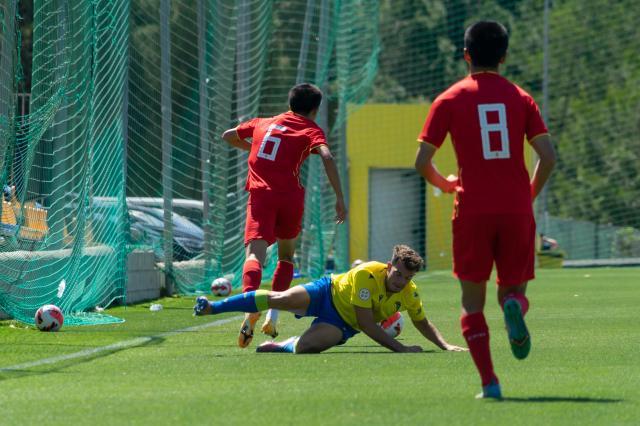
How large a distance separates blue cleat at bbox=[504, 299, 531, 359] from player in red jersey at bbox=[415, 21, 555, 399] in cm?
8

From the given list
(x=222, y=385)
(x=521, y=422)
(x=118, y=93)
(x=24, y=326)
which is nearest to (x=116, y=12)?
(x=118, y=93)

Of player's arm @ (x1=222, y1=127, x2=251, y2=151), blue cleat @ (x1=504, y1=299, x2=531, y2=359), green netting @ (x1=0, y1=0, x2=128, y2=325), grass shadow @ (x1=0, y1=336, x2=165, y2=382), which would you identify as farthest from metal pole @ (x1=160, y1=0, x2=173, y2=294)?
blue cleat @ (x1=504, y1=299, x2=531, y2=359)

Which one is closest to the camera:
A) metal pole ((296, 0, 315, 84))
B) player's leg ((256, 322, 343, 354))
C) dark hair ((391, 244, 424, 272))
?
dark hair ((391, 244, 424, 272))

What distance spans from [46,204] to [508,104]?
7012 millimetres

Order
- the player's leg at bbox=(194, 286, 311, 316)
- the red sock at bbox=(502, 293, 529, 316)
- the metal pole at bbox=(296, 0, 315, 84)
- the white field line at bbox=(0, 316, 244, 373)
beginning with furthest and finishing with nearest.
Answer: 1. the metal pole at bbox=(296, 0, 315, 84)
2. the player's leg at bbox=(194, 286, 311, 316)
3. the white field line at bbox=(0, 316, 244, 373)
4. the red sock at bbox=(502, 293, 529, 316)

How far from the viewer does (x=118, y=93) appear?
14992mm

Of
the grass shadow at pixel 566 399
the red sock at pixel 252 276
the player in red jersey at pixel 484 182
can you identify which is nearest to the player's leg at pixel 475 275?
the player in red jersey at pixel 484 182

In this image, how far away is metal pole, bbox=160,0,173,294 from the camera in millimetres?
17500

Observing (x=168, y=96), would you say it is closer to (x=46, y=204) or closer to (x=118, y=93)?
(x=118, y=93)

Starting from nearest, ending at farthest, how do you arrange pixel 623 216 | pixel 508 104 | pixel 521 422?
pixel 521 422 → pixel 508 104 → pixel 623 216

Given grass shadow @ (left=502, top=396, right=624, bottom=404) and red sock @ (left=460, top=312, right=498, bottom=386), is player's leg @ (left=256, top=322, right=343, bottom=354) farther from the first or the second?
grass shadow @ (left=502, top=396, right=624, bottom=404)

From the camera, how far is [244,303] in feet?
28.4

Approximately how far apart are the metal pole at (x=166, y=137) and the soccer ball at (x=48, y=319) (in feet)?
20.9

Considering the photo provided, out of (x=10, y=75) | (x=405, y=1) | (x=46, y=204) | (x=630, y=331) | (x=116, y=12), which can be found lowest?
(x=630, y=331)
